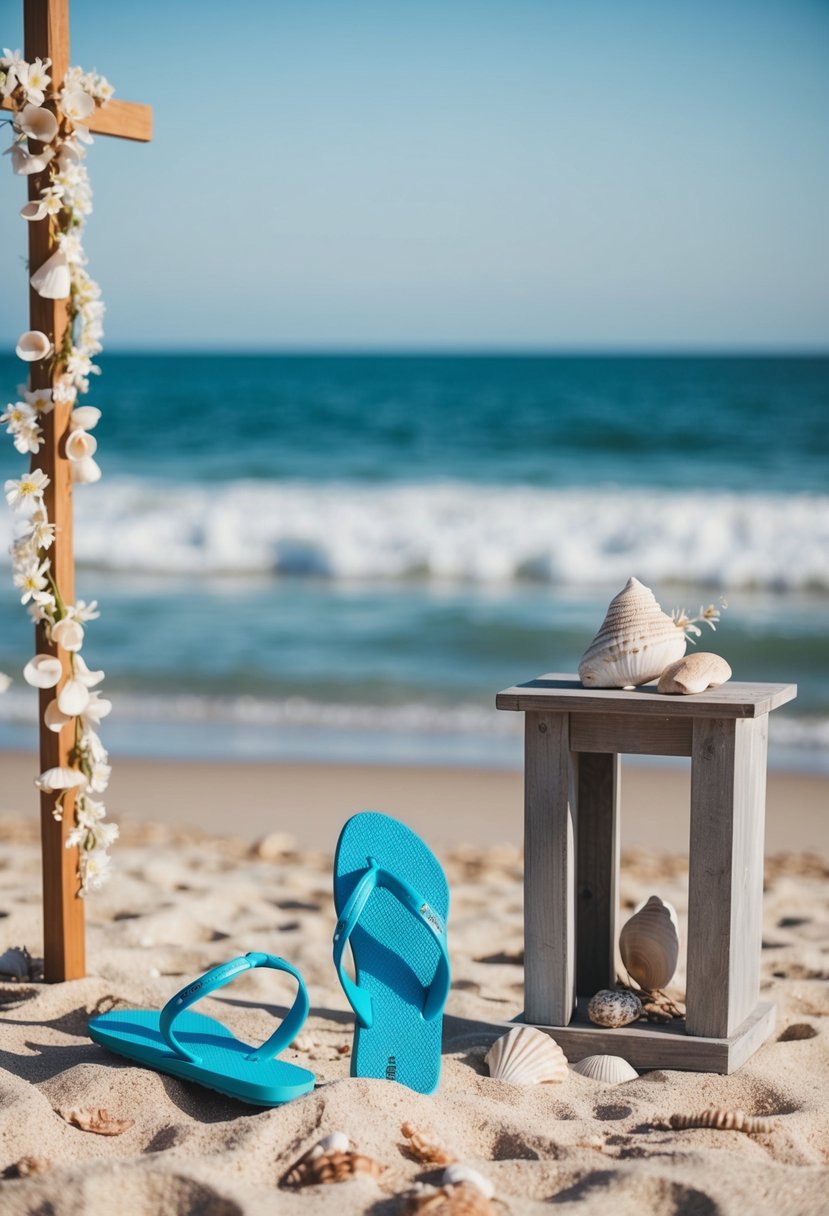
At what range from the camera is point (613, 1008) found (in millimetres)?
2965

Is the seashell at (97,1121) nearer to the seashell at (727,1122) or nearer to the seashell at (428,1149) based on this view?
the seashell at (428,1149)

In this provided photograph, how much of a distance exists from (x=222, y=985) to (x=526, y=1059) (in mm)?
684

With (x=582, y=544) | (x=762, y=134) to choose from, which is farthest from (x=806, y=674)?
(x=762, y=134)

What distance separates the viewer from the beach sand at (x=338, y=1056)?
82.5 inches

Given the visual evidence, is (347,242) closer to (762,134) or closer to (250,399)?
(250,399)

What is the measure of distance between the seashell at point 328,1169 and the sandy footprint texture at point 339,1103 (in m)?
0.02

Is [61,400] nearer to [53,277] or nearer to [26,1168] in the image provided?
[53,277]

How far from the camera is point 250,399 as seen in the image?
93.9 feet

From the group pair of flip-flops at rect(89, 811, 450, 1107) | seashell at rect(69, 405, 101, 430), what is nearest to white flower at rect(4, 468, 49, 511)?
seashell at rect(69, 405, 101, 430)

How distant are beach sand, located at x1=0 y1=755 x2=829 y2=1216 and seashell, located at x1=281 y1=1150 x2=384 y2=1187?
24 millimetres

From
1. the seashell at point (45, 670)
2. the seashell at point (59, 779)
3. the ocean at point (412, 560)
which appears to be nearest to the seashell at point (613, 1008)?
the seashell at point (59, 779)

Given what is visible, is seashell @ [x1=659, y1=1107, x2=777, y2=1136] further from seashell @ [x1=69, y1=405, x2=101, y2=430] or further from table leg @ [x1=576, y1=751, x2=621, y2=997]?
seashell @ [x1=69, y1=405, x2=101, y2=430]

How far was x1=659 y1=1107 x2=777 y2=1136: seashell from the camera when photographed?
95.4 inches

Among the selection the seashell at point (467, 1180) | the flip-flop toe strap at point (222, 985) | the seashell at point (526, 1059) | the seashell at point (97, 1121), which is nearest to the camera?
the seashell at point (467, 1180)
